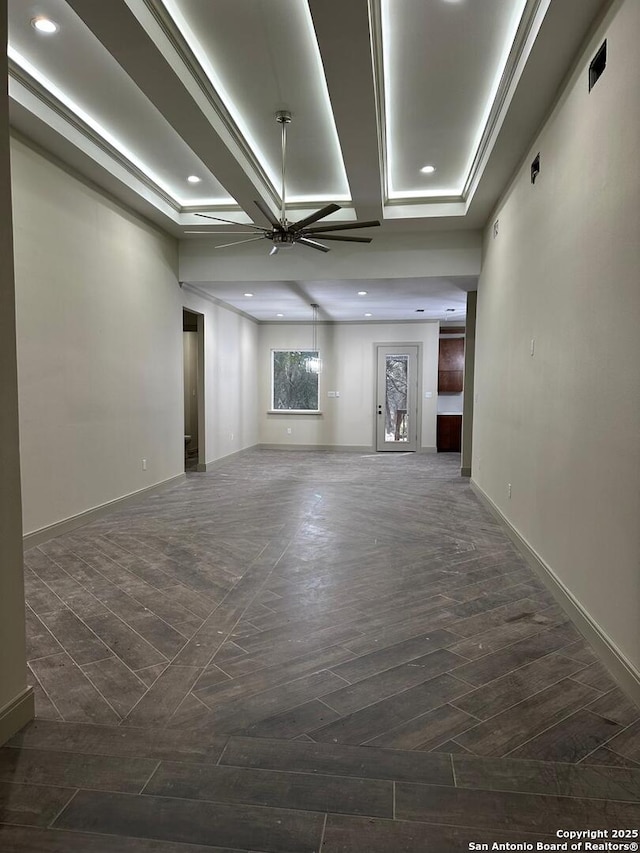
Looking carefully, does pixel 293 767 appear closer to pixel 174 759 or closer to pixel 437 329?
pixel 174 759

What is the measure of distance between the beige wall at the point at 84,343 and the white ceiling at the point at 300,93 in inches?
16.0

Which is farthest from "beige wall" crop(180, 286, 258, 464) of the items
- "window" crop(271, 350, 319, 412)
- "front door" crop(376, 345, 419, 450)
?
"front door" crop(376, 345, 419, 450)

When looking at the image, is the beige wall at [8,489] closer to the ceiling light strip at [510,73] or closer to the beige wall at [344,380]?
the ceiling light strip at [510,73]

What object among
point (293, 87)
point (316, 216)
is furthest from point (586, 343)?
point (293, 87)

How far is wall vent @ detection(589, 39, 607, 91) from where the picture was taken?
2.55 meters

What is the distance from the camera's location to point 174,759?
1.73m

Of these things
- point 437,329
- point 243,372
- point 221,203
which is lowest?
point 243,372

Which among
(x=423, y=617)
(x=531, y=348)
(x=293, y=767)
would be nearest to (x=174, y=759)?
(x=293, y=767)

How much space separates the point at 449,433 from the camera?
34.9 feet

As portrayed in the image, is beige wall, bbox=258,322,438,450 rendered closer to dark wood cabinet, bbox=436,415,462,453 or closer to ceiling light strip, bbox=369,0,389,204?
dark wood cabinet, bbox=436,415,462,453

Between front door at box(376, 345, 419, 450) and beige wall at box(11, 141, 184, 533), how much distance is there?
5.16m

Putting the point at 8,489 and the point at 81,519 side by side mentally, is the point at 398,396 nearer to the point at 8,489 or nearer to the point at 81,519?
the point at 81,519

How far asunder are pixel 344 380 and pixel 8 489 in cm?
910

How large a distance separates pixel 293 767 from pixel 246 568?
2022mm
